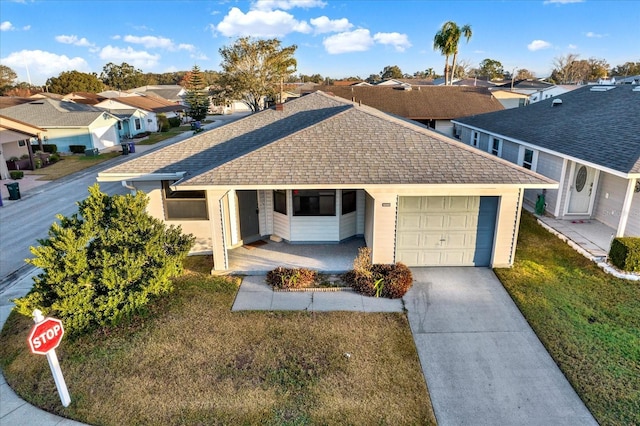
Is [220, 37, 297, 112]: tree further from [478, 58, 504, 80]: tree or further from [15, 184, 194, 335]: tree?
[478, 58, 504, 80]: tree

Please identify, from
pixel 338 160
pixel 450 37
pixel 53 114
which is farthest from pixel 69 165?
pixel 450 37

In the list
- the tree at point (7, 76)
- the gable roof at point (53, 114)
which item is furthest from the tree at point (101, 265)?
the tree at point (7, 76)

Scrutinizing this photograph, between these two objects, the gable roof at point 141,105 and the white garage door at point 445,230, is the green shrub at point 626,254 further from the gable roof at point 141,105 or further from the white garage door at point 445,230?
the gable roof at point 141,105

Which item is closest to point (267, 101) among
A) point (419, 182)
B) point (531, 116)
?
point (531, 116)

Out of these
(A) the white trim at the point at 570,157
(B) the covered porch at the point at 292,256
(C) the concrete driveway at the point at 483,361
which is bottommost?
(C) the concrete driveway at the point at 483,361

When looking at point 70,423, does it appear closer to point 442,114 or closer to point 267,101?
point 442,114

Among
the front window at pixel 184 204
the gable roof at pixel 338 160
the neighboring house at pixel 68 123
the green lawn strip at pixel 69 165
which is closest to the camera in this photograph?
the gable roof at pixel 338 160
